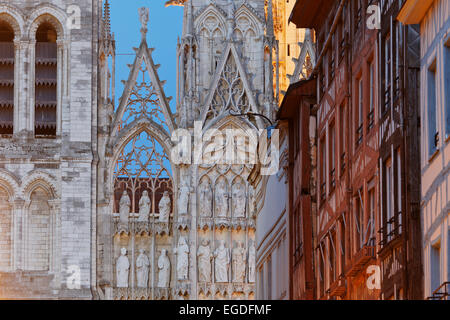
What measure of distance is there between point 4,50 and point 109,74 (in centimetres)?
420

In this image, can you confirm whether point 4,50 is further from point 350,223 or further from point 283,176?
point 350,223

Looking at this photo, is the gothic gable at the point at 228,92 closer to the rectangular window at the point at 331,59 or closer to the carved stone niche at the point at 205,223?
the carved stone niche at the point at 205,223

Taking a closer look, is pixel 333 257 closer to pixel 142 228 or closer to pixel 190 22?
pixel 142 228

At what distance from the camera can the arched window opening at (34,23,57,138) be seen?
59.7m

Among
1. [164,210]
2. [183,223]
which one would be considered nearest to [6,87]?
[164,210]

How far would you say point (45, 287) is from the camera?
5769 cm

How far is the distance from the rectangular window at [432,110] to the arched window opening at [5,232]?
35236 mm

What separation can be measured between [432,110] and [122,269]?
34.0 meters

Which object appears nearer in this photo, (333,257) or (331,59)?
(333,257)

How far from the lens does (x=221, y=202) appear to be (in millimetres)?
58594

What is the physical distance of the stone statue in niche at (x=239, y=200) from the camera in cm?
5859

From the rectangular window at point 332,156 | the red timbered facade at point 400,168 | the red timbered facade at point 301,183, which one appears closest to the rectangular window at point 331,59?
the rectangular window at point 332,156
